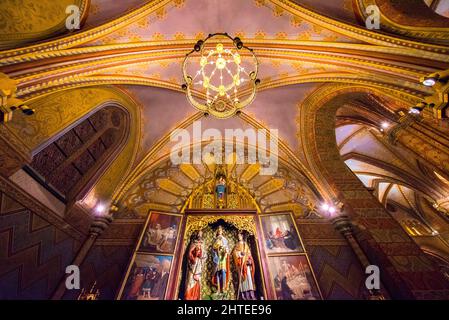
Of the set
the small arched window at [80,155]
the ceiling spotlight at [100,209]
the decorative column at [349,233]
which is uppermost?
the small arched window at [80,155]

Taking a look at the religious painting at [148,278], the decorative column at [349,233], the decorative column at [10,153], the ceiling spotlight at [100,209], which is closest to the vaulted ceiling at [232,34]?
the decorative column at [10,153]

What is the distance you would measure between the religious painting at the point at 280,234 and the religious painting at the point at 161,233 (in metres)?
3.01

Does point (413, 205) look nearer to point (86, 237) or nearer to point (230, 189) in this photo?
point (230, 189)

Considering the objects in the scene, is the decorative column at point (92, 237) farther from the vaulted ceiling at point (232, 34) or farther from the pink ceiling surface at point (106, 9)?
the pink ceiling surface at point (106, 9)

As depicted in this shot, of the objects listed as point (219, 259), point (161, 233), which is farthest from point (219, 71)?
point (219, 259)

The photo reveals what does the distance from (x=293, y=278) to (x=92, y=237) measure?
248 inches

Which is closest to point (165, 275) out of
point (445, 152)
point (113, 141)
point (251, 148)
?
point (113, 141)

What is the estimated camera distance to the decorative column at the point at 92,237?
216 inches

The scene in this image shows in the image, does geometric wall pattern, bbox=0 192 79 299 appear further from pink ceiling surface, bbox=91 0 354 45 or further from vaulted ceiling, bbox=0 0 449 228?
pink ceiling surface, bbox=91 0 354 45

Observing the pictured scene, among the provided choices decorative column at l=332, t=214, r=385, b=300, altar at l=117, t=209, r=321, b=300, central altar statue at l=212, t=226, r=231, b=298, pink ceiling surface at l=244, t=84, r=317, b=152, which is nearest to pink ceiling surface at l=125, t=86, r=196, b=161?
pink ceiling surface at l=244, t=84, r=317, b=152

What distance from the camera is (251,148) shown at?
31.0ft

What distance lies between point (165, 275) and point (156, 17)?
7.11 metres

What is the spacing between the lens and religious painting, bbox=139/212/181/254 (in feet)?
21.0

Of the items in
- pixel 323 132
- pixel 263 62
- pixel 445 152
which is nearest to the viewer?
pixel 445 152
